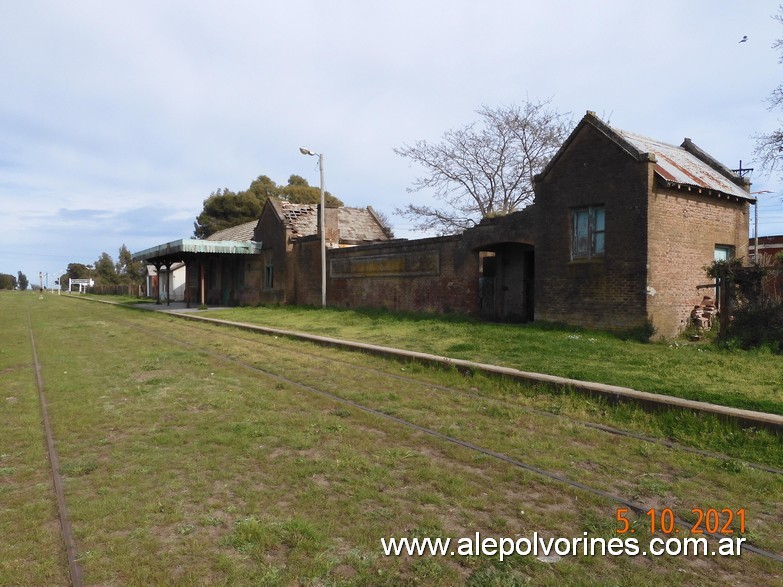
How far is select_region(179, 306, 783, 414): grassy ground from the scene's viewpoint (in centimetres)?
741

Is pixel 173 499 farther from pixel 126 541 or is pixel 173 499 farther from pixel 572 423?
pixel 572 423

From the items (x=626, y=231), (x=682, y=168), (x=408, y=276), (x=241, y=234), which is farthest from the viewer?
(x=241, y=234)

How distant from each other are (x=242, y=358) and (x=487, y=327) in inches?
280

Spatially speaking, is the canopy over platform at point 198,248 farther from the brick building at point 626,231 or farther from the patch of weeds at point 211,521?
the patch of weeds at point 211,521

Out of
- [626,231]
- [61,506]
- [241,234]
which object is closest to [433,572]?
[61,506]

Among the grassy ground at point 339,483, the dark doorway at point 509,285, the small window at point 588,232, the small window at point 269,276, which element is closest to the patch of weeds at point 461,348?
the grassy ground at point 339,483

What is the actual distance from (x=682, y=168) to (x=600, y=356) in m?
7.78

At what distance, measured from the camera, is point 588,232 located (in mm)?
14469

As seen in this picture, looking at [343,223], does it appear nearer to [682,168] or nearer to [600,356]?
[682,168]

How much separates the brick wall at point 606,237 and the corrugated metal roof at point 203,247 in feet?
63.0

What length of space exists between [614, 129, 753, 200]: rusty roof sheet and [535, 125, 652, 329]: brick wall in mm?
749

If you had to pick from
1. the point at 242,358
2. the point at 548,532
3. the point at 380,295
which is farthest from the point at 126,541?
the point at 380,295

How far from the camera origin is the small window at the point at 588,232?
14256 millimetres

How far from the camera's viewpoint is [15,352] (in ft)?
43.0
